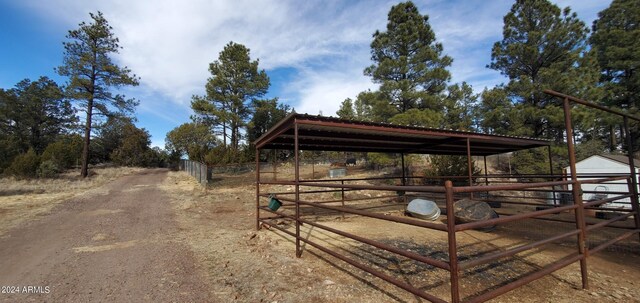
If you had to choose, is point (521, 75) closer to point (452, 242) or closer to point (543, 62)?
point (543, 62)

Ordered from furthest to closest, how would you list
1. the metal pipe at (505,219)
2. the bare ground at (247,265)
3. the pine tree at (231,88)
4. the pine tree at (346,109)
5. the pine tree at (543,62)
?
the pine tree at (346,109)
the pine tree at (231,88)
the pine tree at (543,62)
the bare ground at (247,265)
the metal pipe at (505,219)

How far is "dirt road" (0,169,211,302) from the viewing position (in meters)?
3.61

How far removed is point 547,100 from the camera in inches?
699

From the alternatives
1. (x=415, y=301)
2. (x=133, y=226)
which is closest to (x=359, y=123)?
(x=415, y=301)

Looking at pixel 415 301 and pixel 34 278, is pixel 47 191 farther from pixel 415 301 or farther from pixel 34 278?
pixel 415 301

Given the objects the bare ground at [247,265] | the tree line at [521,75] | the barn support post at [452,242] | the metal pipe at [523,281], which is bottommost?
the bare ground at [247,265]

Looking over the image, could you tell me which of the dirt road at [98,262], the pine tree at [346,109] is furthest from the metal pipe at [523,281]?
the pine tree at [346,109]

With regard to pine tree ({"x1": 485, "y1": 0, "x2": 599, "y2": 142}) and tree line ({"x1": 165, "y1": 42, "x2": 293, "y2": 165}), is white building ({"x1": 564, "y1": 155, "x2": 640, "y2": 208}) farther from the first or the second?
tree line ({"x1": 165, "y1": 42, "x2": 293, "y2": 165})

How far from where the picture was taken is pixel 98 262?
486cm

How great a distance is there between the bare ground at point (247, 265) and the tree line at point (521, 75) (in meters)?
12.2

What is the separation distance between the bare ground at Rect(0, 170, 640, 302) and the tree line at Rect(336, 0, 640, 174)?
40.0ft

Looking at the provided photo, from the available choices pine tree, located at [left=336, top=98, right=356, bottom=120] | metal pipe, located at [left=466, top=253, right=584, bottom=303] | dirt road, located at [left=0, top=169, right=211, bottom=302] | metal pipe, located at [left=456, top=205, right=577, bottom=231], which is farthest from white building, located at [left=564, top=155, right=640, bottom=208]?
pine tree, located at [left=336, top=98, right=356, bottom=120]

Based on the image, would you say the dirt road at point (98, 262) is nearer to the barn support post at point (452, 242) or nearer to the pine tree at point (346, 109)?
the barn support post at point (452, 242)

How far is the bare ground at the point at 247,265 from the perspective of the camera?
3.52 meters
